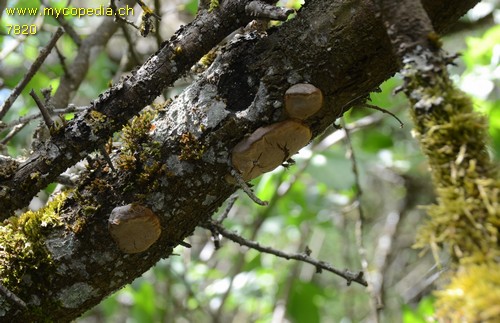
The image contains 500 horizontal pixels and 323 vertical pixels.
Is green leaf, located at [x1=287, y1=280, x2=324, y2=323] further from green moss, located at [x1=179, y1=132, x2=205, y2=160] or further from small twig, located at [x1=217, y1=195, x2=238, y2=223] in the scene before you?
green moss, located at [x1=179, y1=132, x2=205, y2=160]

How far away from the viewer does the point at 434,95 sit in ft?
2.29

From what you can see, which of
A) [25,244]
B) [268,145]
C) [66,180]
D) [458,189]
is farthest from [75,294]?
[458,189]

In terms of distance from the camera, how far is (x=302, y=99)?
1005mm

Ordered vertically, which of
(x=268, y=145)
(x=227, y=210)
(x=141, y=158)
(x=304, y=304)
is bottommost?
(x=304, y=304)

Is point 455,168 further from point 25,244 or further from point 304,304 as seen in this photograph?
point 304,304

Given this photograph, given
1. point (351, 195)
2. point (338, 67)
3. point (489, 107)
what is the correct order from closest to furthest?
point (338, 67) → point (489, 107) → point (351, 195)

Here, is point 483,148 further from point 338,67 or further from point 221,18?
point 221,18

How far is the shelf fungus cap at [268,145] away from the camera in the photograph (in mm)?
1026

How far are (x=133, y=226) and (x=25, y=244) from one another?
0.26m

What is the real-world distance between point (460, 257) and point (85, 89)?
273 centimetres

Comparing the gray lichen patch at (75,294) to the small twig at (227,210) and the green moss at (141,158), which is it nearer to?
the green moss at (141,158)

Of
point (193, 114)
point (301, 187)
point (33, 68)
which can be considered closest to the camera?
point (193, 114)

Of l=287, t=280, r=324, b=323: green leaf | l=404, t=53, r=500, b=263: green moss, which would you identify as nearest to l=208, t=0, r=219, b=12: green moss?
l=404, t=53, r=500, b=263: green moss

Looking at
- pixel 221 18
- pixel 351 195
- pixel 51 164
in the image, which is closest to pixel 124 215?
pixel 51 164
